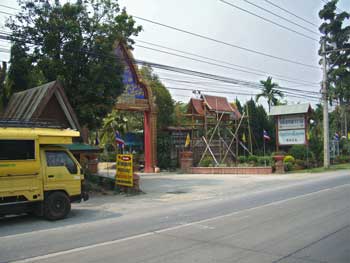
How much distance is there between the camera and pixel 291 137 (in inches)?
1382

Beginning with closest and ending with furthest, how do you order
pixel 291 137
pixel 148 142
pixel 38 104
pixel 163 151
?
1. pixel 38 104
2. pixel 148 142
3. pixel 291 137
4. pixel 163 151

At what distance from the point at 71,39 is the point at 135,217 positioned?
12.0 m

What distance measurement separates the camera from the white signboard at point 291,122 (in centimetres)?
3459

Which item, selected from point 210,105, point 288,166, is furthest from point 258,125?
point 288,166

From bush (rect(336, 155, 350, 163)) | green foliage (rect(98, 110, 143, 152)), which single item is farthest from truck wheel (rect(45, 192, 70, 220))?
green foliage (rect(98, 110, 143, 152))

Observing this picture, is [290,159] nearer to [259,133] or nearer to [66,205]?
[259,133]

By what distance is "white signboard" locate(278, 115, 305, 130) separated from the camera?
3459cm

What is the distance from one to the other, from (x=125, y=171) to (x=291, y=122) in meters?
20.9

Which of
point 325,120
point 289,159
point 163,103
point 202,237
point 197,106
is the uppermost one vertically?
point 163,103

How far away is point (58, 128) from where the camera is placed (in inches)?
488

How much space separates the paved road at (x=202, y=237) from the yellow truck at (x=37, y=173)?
1387mm

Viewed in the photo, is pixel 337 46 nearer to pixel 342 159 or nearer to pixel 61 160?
pixel 342 159

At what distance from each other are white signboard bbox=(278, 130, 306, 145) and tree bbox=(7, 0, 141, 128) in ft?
63.6

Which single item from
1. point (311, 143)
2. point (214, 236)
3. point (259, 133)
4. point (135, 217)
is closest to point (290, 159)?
point (311, 143)
